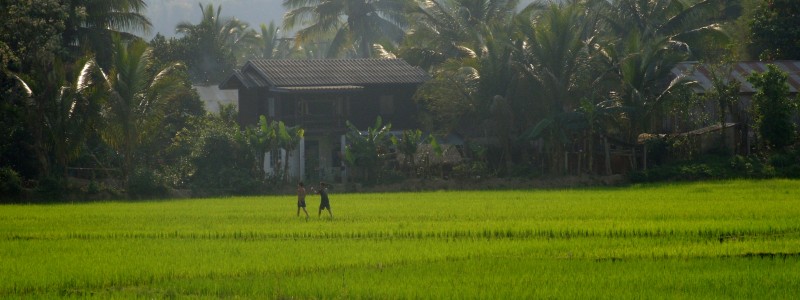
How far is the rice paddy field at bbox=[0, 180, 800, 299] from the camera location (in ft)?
37.4

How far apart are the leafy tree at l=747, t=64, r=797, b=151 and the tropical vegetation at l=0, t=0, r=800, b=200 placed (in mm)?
35

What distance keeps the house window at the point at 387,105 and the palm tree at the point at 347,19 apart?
861 cm

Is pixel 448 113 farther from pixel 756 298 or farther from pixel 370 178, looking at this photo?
pixel 756 298

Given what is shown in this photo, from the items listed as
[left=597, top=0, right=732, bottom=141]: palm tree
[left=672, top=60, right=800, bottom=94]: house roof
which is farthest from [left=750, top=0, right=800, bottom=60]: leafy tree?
[left=672, top=60, right=800, bottom=94]: house roof

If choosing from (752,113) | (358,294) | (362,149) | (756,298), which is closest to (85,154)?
(362,149)

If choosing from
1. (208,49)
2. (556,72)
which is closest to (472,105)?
(556,72)

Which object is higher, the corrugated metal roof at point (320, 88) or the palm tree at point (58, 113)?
the corrugated metal roof at point (320, 88)

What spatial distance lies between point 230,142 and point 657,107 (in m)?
11.6

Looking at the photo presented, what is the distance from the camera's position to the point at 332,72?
38.3m

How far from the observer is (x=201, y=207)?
80.5 feet

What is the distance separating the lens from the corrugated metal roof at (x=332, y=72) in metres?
37.1

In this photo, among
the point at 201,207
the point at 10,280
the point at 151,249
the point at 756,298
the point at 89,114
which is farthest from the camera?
the point at 89,114

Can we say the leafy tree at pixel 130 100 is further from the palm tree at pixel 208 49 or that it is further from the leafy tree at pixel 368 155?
the palm tree at pixel 208 49

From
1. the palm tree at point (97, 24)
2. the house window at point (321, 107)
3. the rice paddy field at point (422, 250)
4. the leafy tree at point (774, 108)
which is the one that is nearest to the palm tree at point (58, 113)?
the palm tree at point (97, 24)
